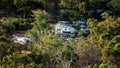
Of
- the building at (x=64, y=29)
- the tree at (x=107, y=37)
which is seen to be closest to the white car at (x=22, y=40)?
the building at (x=64, y=29)

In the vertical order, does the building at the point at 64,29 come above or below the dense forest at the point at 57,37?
below

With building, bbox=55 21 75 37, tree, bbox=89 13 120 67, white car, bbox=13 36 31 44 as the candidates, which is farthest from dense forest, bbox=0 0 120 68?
building, bbox=55 21 75 37

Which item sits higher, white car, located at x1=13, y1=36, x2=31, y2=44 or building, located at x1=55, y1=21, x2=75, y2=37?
white car, located at x1=13, y1=36, x2=31, y2=44

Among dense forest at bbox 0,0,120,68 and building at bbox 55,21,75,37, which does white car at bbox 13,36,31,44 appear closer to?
dense forest at bbox 0,0,120,68

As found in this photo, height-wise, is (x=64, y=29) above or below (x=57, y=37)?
below

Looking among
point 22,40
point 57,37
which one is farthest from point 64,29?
point 57,37

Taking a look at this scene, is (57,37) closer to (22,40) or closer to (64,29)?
(22,40)

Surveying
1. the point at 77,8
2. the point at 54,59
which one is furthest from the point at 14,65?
the point at 77,8

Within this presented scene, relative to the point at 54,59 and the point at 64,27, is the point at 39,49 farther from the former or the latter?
the point at 64,27

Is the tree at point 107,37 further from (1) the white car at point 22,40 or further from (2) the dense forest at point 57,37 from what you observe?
(1) the white car at point 22,40
